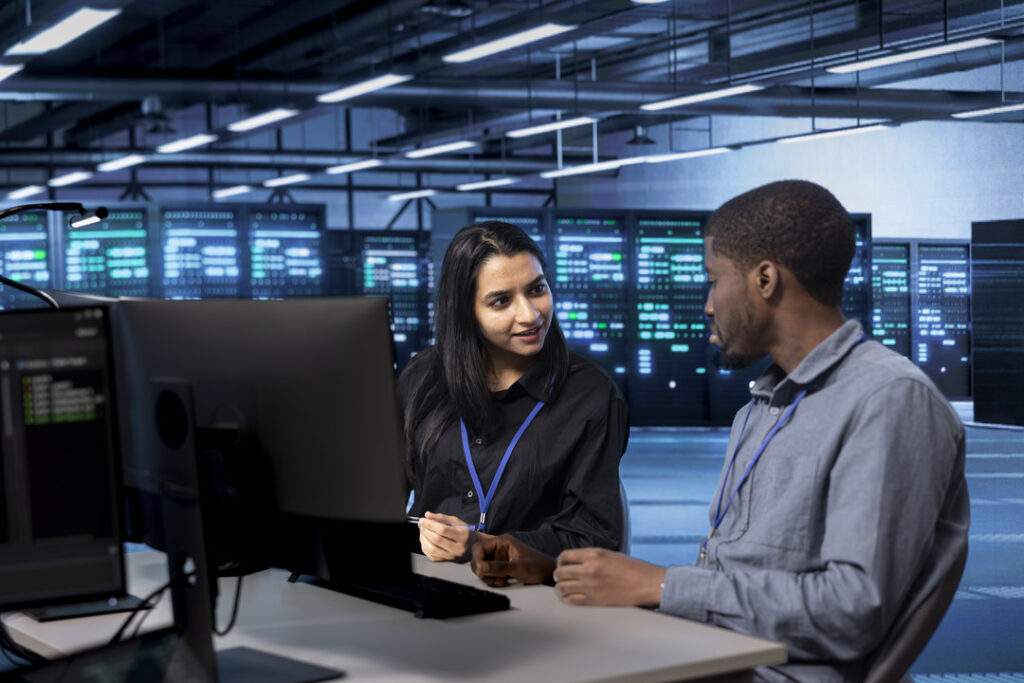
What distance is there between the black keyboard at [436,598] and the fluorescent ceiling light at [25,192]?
14.7m

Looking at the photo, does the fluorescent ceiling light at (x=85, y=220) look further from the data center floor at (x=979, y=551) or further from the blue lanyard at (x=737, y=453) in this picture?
the data center floor at (x=979, y=551)

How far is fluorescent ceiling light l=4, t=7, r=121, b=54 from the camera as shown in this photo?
19.1 ft

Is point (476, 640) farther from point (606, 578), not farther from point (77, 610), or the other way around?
point (77, 610)

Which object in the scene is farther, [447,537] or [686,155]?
[686,155]

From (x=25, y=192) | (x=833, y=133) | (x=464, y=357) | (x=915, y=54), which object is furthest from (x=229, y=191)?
(x=464, y=357)

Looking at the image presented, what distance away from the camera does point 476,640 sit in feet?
5.63

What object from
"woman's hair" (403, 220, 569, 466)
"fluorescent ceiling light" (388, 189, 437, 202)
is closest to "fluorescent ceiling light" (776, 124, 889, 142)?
"woman's hair" (403, 220, 569, 466)

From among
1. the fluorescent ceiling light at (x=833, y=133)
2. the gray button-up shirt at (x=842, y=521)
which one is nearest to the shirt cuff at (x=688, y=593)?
the gray button-up shirt at (x=842, y=521)

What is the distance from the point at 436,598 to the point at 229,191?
14725mm

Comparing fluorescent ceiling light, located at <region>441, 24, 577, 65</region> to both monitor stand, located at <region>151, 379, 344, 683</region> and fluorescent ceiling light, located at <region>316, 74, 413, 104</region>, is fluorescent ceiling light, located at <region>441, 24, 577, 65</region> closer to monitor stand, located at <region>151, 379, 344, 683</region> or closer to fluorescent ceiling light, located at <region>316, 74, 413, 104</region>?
fluorescent ceiling light, located at <region>316, 74, 413, 104</region>

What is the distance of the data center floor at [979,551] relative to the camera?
4348 millimetres

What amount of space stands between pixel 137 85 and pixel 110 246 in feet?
5.31

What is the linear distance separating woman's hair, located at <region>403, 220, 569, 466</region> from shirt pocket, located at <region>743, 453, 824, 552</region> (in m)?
0.85

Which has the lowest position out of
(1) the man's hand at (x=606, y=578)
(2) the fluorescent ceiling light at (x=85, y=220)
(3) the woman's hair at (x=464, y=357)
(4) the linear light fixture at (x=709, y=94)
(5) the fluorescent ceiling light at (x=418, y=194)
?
(1) the man's hand at (x=606, y=578)
